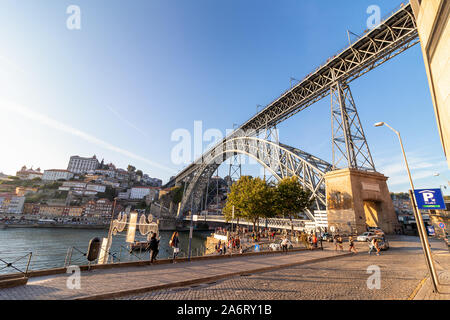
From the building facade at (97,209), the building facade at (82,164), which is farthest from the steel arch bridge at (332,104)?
the building facade at (82,164)

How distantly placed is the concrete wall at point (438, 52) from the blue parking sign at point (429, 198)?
1839 millimetres

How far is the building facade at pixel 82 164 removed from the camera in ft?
441

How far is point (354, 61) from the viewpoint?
22344 mm

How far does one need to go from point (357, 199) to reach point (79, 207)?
98.2 m

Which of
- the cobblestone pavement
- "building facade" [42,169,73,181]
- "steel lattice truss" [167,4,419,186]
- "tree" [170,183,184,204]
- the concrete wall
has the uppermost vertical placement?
"building facade" [42,169,73,181]

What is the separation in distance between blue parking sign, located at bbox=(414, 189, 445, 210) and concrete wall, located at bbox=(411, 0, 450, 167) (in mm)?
1839

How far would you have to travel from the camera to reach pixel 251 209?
24.7 m

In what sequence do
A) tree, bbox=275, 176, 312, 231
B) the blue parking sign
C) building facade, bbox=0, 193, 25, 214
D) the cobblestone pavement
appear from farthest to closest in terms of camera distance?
1. building facade, bbox=0, 193, 25, 214
2. tree, bbox=275, 176, 312, 231
3. the blue parking sign
4. the cobblestone pavement

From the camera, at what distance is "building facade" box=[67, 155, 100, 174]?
13450 centimetres

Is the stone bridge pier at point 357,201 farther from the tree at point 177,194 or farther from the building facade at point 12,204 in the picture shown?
the building facade at point 12,204

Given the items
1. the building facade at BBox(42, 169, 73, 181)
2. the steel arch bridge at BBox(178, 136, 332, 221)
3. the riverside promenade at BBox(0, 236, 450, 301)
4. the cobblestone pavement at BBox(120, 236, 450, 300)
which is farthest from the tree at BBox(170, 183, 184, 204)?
the cobblestone pavement at BBox(120, 236, 450, 300)

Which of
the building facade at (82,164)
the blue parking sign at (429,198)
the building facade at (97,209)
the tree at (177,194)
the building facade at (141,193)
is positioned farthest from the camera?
the building facade at (82,164)

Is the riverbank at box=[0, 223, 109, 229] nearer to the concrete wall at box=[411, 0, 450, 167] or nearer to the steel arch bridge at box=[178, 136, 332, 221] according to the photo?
the steel arch bridge at box=[178, 136, 332, 221]
